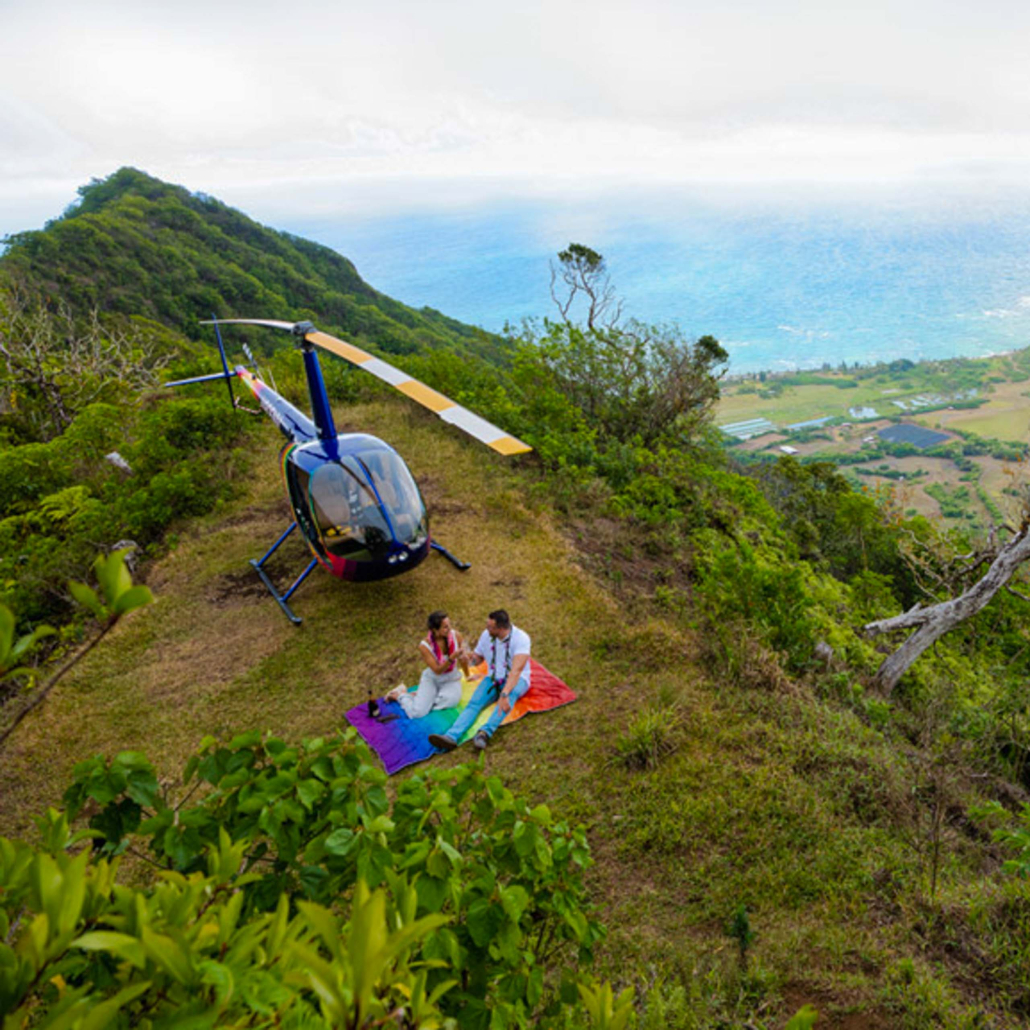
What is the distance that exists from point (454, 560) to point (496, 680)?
8.84 ft

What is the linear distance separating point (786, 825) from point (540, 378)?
11402 mm

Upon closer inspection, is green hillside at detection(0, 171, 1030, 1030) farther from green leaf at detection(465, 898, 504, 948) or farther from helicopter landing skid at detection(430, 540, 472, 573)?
helicopter landing skid at detection(430, 540, 472, 573)

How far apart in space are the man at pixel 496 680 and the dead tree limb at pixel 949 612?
15.7ft

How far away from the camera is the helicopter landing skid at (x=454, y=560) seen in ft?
26.3

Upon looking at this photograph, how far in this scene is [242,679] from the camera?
6.43m

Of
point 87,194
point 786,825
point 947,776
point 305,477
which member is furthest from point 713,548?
point 87,194

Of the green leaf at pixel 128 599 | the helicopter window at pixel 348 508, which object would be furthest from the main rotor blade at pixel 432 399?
the green leaf at pixel 128 599

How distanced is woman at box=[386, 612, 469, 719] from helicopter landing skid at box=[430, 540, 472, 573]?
228 centimetres

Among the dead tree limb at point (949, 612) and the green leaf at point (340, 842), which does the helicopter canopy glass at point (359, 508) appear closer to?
the green leaf at point (340, 842)

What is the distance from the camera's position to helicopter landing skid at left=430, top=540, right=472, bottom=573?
8.01 m

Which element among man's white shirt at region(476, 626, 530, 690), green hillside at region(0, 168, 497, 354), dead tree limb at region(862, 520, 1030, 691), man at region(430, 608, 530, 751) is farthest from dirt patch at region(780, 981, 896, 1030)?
green hillside at region(0, 168, 497, 354)

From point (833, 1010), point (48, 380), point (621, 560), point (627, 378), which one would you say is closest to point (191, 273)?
point (48, 380)

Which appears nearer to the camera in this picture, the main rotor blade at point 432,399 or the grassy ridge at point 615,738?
the grassy ridge at point 615,738

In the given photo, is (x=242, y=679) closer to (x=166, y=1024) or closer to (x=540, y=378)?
(x=166, y=1024)
